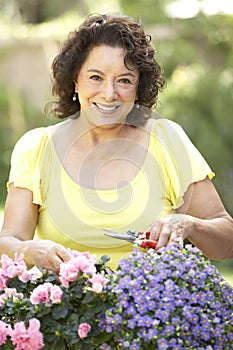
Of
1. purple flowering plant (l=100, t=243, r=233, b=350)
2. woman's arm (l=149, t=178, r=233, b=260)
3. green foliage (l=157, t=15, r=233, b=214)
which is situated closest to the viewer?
purple flowering plant (l=100, t=243, r=233, b=350)

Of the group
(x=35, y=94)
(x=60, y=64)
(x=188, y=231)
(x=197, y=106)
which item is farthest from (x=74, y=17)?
(x=188, y=231)

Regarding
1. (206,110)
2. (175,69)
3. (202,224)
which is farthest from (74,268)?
(175,69)

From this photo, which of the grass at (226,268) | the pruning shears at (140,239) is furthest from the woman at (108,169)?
the grass at (226,268)

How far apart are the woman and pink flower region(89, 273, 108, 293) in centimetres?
72

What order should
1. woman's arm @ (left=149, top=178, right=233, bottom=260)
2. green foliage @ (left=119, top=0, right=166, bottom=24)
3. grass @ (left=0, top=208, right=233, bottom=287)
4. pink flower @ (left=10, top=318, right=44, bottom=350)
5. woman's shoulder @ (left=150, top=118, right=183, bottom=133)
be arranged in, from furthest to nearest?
1. green foliage @ (left=119, top=0, right=166, bottom=24)
2. grass @ (left=0, top=208, right=233, bottom=287)
3. woman's shoulder @ (left=150, top=118, right=183, bottom=133)
4. woman's arm @ (left=149, top=178, right=233, bottom=260)
5. pink flower @ (left=10, top=318, right=44, bottom=350)

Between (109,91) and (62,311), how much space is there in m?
1.03

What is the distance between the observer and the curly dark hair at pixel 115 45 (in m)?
3.28

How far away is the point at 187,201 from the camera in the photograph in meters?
3.25

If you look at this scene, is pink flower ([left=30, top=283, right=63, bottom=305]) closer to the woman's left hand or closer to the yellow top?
the woman's left hand

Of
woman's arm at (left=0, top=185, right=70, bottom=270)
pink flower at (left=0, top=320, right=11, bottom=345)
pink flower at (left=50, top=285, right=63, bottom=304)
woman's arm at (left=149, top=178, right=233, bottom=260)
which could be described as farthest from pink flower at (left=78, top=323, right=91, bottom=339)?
woman's arm at (left=0, top=185, right=70, bottom=270)

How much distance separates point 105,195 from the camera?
3.28m

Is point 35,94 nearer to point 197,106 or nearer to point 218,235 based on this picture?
point 197,106

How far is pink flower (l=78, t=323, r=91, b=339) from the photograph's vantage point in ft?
7.83

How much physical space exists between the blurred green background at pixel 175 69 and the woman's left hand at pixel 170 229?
4.72m
